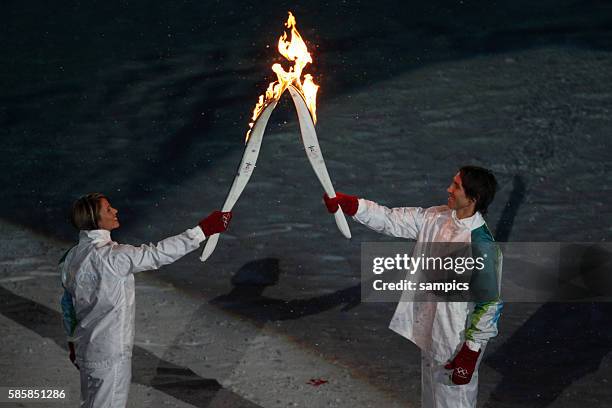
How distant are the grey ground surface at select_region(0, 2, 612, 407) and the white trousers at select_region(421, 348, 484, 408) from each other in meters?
0.85

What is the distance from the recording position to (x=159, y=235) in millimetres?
5484

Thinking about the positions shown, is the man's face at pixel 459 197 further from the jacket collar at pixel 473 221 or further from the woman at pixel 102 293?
the woman at pixel 102 293

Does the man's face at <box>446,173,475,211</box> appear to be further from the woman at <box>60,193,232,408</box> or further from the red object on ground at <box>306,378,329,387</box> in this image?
the red object on ground at <box>306,378,329,387</box>

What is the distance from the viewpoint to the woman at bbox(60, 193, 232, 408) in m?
3.08

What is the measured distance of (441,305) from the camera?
312 centimetres

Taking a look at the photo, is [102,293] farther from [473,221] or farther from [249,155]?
[473,221]

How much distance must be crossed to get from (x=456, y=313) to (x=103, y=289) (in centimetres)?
138

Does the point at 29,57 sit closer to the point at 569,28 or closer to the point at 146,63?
the point at 146,63

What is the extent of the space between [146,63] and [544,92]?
3.17m

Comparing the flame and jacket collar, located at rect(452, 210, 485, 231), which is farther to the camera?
the flame

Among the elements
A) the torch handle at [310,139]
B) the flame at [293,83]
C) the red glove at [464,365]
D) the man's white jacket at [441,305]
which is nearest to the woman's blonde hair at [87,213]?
the flame at [293,83]

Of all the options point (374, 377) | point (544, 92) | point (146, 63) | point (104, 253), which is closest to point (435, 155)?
point (544, 92)

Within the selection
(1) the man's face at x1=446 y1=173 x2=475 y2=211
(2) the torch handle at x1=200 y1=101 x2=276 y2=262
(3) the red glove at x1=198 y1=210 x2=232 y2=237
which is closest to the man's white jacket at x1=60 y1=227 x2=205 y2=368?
(3) the red glove at x1=198 y1=210 x2=232 y2=237

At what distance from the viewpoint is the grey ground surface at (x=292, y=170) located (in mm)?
4328
